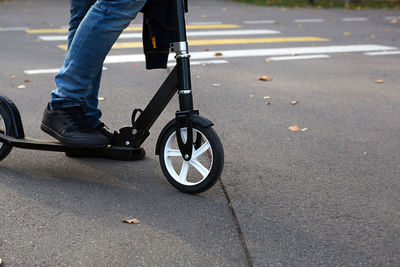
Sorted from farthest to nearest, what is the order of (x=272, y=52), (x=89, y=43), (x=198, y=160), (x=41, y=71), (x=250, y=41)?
(x=250, y=41)
(x=272, y=52)
(x=41, y=71)
(x=198, y=160)
(x=89, y=43)

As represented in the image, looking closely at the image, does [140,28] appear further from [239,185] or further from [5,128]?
[239,185]

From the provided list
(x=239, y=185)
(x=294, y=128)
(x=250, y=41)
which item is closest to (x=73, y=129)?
(x=239, y=185)

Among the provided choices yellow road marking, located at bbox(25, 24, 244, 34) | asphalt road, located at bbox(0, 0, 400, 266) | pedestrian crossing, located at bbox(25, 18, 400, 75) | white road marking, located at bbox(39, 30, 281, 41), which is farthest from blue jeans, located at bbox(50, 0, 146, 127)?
yellow road marking, located at bbox(25, 24, 244, 34)

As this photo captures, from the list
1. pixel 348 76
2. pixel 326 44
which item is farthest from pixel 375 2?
pixel 348 76

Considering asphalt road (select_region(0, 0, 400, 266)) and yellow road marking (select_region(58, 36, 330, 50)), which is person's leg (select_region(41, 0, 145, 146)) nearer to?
asphalt road (select_region(0, 0, 400, 266))

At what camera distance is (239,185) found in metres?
3.32

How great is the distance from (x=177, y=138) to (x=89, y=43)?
2.13 feet

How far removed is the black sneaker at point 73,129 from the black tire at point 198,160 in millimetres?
367

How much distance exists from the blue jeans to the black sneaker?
4cm

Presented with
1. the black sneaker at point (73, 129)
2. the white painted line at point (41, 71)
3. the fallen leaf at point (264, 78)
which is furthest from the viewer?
the white painted line at point (41, 71)

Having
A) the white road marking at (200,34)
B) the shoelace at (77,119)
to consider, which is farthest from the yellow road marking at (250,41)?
the shoelace at (77,119)

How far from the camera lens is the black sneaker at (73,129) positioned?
3221 millimetres

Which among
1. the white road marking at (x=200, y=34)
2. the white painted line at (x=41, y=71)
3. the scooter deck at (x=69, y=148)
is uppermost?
the scooter deck at (x=69, y=148)

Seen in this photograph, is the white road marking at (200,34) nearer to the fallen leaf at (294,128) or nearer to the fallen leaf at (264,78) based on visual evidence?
the fallen leaf at (264,78)
